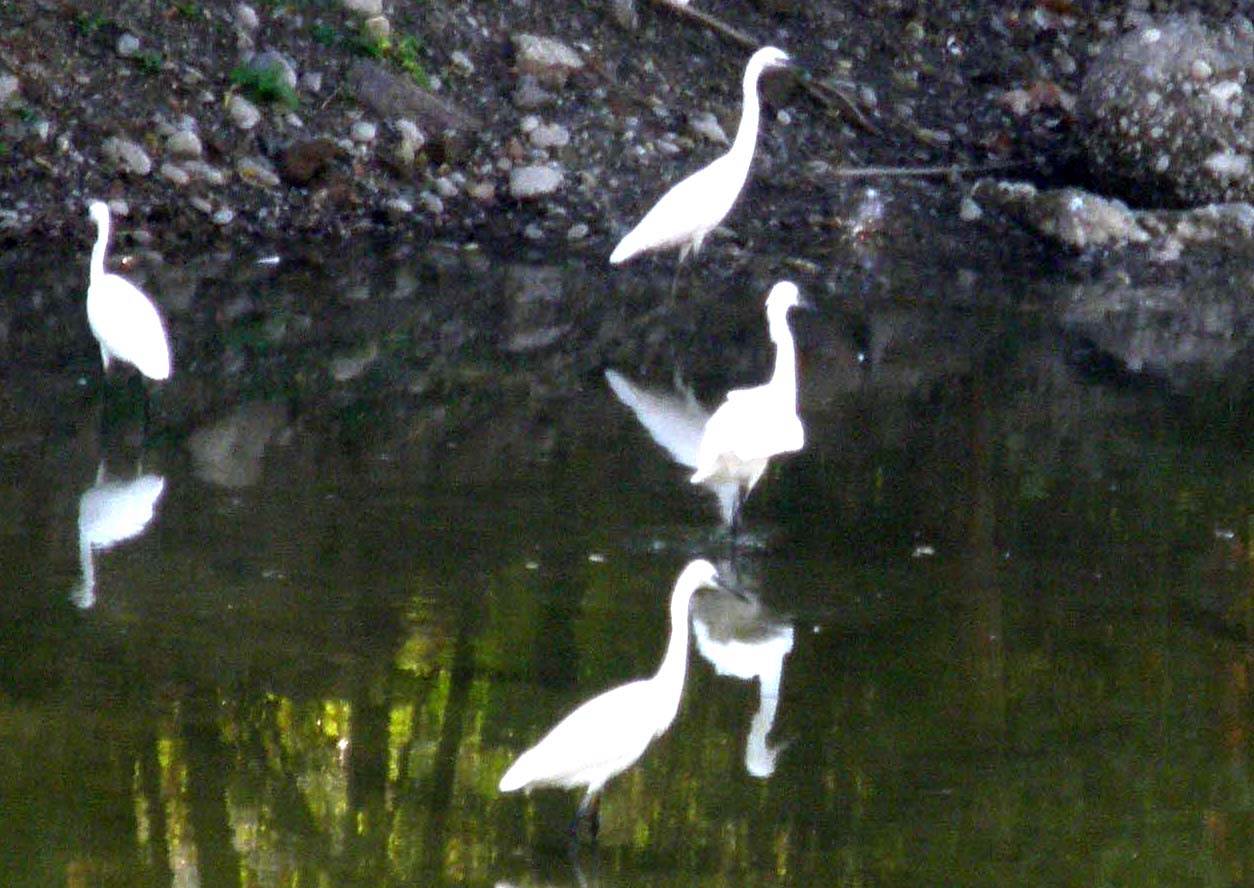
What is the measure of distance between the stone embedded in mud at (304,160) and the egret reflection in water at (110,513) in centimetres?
547

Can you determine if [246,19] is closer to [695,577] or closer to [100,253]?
[100,253]

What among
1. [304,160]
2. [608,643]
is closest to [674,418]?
[608,643]

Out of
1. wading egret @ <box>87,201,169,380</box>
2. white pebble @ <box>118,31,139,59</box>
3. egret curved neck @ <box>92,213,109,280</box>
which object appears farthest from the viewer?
white pebble @ <box>118,31,139,59</box>

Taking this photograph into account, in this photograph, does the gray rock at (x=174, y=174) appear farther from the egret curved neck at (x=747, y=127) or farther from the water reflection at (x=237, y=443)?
the water reflection at (x=237, y=443)

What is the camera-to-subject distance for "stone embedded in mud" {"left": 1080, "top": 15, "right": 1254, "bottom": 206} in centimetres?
1452

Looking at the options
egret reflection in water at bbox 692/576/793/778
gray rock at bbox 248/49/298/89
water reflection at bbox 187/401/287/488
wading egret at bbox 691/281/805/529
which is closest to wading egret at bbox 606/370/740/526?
wading egret at bbox 691/281/805/529

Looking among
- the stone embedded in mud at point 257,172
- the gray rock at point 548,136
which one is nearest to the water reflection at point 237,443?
the stone embedded in mud at point 257,172

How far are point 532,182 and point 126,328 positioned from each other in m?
5.12

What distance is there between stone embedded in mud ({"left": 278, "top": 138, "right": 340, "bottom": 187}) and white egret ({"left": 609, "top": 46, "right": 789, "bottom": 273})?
224cm

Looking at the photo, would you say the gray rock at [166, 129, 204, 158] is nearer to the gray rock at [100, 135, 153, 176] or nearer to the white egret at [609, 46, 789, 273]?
the gray rock at [100, 135, 153, 176]

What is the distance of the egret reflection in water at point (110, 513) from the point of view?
739 cm

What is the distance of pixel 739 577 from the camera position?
7.62 metres

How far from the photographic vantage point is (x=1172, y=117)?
14531 mm

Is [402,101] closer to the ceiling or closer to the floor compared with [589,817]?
closer to the ceiling
